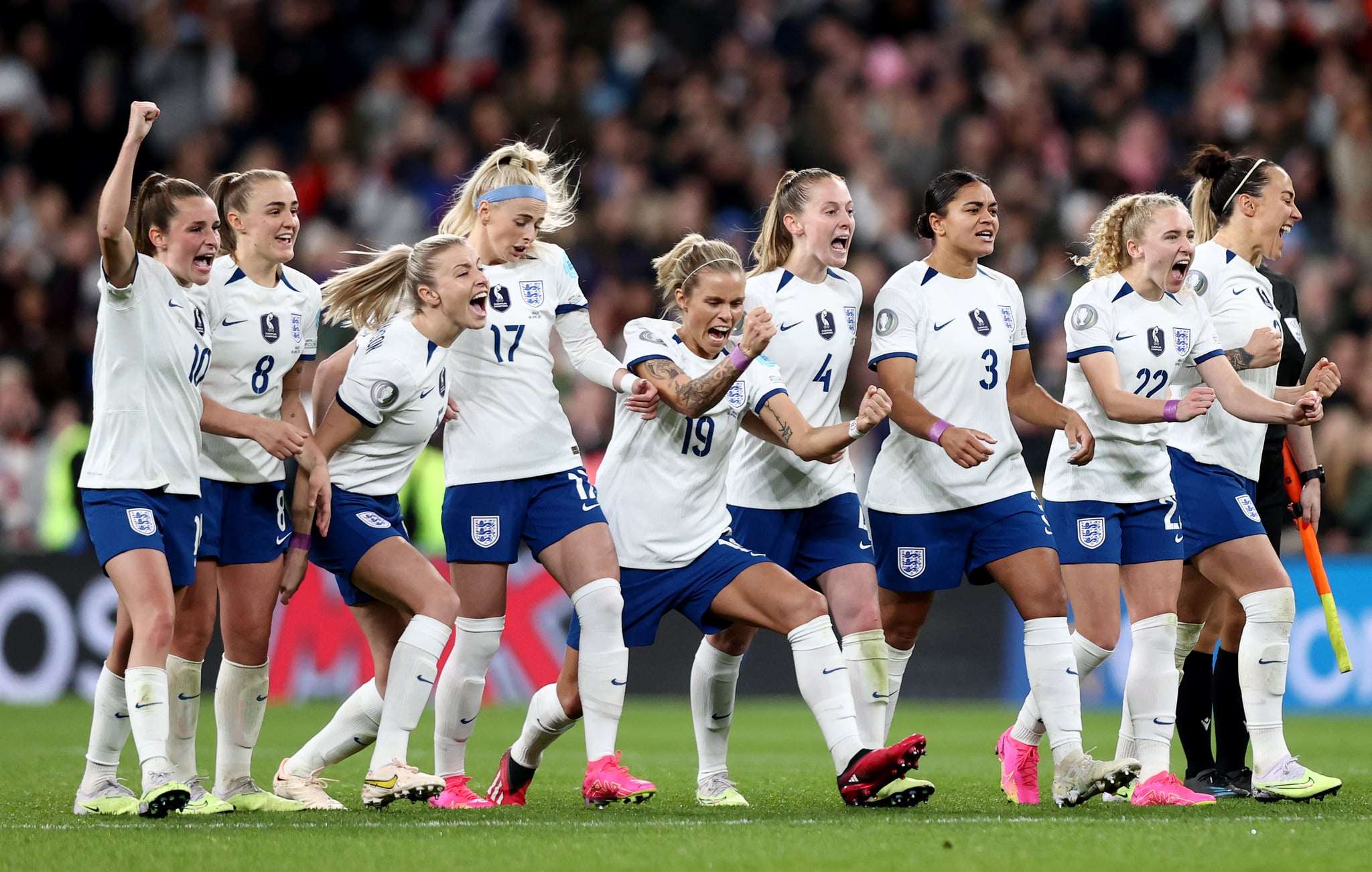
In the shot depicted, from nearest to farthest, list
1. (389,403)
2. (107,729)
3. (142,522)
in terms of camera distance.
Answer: (142,522) → (107,729) → (389,403)

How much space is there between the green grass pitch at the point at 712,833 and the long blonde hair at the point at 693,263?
1.98m

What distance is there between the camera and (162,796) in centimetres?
585

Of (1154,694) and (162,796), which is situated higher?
(1154,694)

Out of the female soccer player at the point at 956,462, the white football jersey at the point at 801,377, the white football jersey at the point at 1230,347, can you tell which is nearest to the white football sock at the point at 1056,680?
the female soccer player at the point at 956,462

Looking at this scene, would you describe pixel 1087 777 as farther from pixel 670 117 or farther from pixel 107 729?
pixel 670 117

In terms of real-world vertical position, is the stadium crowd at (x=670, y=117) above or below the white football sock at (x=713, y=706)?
above

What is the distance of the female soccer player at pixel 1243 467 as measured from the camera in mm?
6809

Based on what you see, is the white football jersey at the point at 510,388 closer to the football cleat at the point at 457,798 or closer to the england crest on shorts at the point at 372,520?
the england crest on shorts at the point at 372,520

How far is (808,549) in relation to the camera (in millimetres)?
6898

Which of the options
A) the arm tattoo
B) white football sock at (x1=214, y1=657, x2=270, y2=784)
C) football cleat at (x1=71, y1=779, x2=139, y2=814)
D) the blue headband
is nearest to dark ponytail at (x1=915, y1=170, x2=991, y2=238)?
the arm tattoo

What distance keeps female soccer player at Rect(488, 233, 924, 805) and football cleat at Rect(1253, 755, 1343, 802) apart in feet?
5.06

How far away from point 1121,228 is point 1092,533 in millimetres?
1229

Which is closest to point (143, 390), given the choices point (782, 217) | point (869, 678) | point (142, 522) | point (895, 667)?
point (142, 522)

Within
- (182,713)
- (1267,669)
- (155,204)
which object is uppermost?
(155,204)
